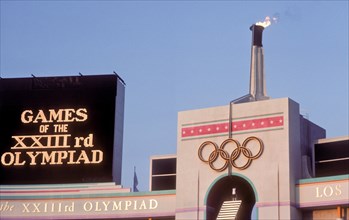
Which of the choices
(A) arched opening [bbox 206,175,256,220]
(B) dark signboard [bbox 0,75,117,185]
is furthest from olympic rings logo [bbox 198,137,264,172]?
(B) dark signboard [bbox 0,75,117,185]

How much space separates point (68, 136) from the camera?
56531mm

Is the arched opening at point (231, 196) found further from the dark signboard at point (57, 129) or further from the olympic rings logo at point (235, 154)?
the dark signboard at point (57, 129)

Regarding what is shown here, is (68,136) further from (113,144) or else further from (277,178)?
(277,178)

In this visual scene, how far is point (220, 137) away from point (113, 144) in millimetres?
9817

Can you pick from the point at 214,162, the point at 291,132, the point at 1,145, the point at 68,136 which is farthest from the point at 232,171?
the point at 1,145

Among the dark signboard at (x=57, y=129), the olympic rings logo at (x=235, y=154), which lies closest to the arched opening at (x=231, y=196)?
the olympic rings logo at (x=235, y=154)

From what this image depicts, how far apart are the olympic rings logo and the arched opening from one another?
822mm

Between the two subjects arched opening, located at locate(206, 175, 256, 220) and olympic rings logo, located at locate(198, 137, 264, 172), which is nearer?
olympic rings logo, located at locate(198, 137, 264, 172)

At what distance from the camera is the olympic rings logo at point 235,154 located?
47406 mm

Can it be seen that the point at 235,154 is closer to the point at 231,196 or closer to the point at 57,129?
the point at 231,196

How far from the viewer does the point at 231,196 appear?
164 feet

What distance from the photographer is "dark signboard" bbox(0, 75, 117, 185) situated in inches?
2190

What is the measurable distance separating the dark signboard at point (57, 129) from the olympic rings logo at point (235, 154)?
9331mm

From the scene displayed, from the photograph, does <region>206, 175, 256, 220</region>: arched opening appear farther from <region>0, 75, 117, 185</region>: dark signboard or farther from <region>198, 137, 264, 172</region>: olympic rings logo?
<region>0, 75, 117, 185</region>: dark signboard
